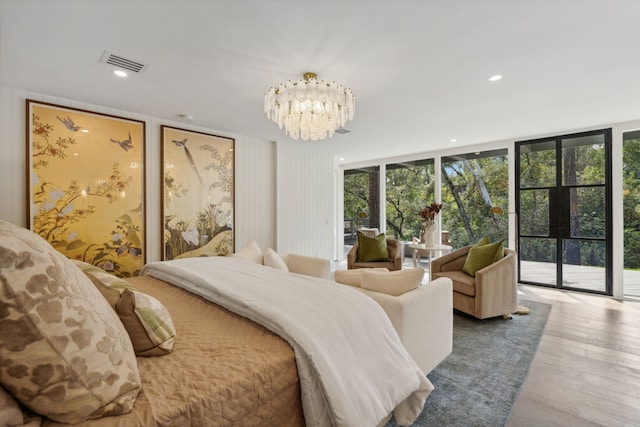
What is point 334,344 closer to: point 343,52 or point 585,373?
point 343,52

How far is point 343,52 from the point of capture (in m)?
2.28

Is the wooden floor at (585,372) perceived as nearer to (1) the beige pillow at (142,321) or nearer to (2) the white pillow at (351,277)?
(2) the white pillow at (351,277)

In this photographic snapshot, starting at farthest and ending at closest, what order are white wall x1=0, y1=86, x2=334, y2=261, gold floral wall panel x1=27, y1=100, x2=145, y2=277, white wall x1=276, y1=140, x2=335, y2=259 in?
white wall x1=276, y1=140, x2=335, y2=259, gold floral wall panel x1=27, y1=100, x2=145, y2=277, white wall x1=0, y1=86, x2=334, y2=261

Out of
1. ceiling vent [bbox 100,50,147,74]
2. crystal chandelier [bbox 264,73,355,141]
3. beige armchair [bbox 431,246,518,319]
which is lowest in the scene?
beige armchair [bbox 431,246,518,319]

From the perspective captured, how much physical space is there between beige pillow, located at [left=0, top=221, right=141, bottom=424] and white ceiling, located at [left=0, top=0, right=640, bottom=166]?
1.66 metres

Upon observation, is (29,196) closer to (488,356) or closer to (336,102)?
(336,102)

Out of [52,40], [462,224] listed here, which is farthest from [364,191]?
[52,40]

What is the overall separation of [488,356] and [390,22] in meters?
2.77

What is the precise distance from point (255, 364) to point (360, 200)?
664cm

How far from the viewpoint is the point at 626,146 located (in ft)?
A: 14.3

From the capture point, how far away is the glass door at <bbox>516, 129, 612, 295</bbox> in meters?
4.45

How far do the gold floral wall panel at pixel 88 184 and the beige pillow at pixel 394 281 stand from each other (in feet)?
9.94

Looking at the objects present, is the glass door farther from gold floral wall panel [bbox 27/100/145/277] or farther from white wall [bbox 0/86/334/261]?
gold floral wall panel [bbox 27/100/145/277]

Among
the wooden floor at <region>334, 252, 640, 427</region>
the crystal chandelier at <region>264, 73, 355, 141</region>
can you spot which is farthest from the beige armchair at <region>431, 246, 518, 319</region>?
the crystal chandelier at <region>264, 73, 355, 141</region>
